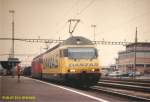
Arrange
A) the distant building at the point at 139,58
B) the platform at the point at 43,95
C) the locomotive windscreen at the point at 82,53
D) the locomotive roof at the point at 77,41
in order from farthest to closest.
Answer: the distant building at the point at 139,58 → the locomotive roof at the point at 77,41 → the locomotive windscreen at the point at 82,53 → the platform at the point at 43,95

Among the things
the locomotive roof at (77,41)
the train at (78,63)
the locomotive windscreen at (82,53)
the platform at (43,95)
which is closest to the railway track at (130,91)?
the train at (78,63)

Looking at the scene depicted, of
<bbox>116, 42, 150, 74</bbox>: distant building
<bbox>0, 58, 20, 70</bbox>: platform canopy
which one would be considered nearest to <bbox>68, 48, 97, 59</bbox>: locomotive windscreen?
<bbox>0, 58, 20, 70</bbox>: platform canopy

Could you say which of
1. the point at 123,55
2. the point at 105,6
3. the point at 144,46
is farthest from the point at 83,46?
the point at 123,55

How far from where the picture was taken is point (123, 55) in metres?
131

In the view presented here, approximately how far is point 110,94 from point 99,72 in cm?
489

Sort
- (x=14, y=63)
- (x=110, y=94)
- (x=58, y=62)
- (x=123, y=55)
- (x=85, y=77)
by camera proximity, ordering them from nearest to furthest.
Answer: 1. (x=110, y=94)
2. (x=85, y=77)
3. (x=58, y=62)
4. (x=14, y=63)
5. (x=123, y=55)

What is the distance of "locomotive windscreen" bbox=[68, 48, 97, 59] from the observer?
83.0 ft

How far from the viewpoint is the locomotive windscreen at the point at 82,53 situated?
2530 centimetres

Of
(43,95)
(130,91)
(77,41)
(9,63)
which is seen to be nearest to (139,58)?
(9,63)

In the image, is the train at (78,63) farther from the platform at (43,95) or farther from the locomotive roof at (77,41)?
the platform at (43,95)

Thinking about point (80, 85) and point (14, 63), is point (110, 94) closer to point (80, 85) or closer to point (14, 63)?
point (80, 85)

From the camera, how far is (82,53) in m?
25.5

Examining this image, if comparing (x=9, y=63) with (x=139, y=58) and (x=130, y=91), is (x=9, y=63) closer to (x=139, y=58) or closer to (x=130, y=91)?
(x=130, y=91)

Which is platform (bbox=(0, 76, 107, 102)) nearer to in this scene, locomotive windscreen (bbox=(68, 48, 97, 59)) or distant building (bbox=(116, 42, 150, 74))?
locomotive windscreen (bbox=(68, 48, 97, 59))
